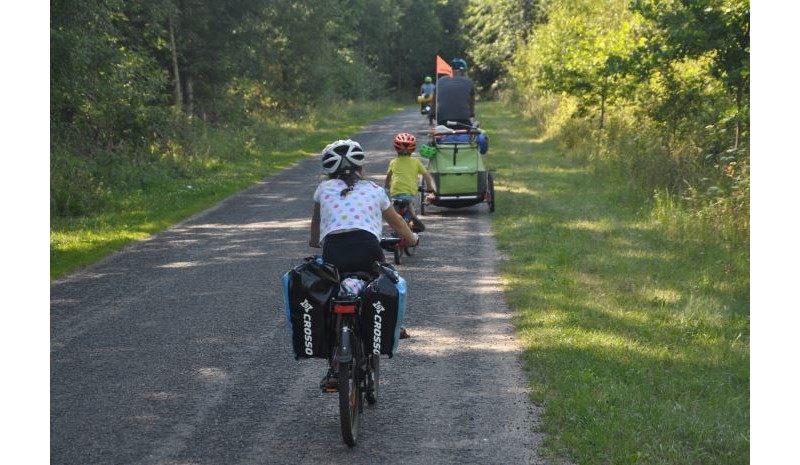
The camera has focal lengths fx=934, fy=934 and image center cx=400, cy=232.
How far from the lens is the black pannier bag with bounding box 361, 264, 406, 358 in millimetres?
6023

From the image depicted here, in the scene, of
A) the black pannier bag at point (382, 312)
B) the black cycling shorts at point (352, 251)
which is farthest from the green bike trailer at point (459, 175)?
the black pannier bag at point (382, 312)

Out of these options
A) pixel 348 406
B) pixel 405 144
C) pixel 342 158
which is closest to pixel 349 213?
pixel 342 158

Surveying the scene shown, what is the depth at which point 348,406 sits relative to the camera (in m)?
5.79

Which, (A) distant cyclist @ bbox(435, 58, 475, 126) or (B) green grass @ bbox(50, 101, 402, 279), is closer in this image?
(B) green grass @ bbox(50, 101, 402, 279)

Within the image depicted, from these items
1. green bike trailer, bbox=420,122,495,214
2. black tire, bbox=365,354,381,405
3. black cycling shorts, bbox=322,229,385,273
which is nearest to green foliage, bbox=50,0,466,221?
green bike trailer, bbox=420,122,495,214

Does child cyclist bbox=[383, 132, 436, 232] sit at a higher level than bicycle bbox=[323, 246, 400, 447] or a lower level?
higher

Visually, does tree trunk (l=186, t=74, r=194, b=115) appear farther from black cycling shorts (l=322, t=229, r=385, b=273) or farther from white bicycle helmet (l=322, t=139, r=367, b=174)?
black cycling shorts (l=322, t=229, r=385, b=273)

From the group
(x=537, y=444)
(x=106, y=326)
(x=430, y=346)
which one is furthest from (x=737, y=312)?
(x=106, y=326)

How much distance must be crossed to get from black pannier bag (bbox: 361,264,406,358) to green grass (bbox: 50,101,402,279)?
7.15m

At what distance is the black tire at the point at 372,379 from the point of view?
6446mm

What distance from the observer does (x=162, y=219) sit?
16516 millimetres

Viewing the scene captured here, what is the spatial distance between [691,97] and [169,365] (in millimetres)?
13772

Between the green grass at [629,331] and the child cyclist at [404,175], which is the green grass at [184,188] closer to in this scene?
the child cyclist at [404,175]

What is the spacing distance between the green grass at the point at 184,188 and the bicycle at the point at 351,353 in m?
7.00
